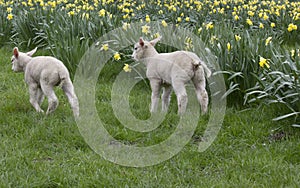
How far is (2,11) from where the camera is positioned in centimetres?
894

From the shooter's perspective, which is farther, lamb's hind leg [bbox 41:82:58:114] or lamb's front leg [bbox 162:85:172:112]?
lamb's front leg [bbox 162:85:172:112]

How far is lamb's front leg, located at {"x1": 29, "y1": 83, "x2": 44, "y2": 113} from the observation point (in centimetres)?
489

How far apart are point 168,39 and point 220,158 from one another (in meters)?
2.78

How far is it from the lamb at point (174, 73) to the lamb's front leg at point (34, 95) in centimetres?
110

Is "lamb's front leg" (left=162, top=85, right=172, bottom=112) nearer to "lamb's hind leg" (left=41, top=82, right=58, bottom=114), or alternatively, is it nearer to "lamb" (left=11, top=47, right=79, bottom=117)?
"lamb" (left=11, top=47, right=79, bottom=117)

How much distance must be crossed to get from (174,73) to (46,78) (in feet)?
4.13

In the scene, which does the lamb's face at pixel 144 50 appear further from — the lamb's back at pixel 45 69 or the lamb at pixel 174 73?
the lamb's back at pixel 45 69

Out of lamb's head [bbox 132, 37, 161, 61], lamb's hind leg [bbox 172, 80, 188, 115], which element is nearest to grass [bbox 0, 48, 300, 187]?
lamb's hind leg [bbox 172, 80, 188, 115]

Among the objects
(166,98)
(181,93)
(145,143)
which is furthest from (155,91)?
(145,143)

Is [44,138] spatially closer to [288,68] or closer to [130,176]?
[130,176]

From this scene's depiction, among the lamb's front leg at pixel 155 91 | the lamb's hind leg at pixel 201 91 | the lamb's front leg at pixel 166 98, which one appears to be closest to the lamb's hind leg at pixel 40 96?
the lamb's front leg at pixel 155 91

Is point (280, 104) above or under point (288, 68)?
under

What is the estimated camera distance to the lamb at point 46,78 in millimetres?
4650

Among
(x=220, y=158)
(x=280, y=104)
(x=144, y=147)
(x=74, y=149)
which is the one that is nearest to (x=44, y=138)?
(x=74, y=149)
